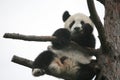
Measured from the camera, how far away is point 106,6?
217 inches

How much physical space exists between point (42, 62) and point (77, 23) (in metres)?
1.50

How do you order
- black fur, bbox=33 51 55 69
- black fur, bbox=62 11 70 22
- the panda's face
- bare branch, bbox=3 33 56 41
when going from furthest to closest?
black fur, bbox=62 11 70 22 → the panda's face → black fur, bbox=33 51 55 69 → bare branch, bbox=3 33 56 41

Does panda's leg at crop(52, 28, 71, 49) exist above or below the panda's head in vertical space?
below

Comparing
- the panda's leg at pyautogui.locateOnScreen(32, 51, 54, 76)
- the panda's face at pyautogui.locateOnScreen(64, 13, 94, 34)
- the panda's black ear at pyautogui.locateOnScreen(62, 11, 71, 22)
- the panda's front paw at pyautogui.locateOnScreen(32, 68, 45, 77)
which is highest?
the panda's black ear at pyautogui.locateOnScreen(62, 11, 71, 22)

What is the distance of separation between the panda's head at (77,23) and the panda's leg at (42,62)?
0.83 meters

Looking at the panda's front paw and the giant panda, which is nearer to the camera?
the panda's front paw

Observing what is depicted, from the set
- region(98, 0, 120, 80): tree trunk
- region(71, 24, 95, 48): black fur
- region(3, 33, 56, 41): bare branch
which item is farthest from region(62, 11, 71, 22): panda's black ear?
region(3, 33, 56, 41): bare branch

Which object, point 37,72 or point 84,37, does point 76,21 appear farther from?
point 37,72

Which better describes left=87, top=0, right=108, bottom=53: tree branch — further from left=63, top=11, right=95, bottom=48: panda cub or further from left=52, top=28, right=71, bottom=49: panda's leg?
left=63, top=11, right=95, bottom=48: panda cub

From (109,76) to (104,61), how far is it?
0.30 m

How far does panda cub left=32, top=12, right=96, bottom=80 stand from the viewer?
5.53 metres

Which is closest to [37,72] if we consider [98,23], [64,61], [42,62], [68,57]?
[42,62]

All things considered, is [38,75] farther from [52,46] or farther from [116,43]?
[116,43]

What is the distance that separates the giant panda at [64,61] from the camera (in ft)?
18.1
